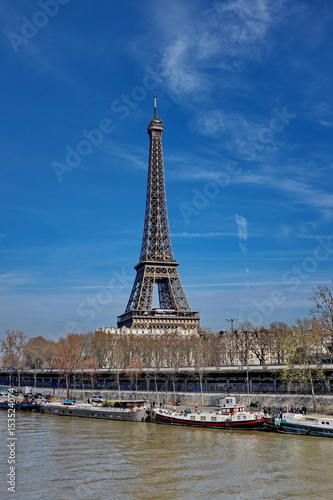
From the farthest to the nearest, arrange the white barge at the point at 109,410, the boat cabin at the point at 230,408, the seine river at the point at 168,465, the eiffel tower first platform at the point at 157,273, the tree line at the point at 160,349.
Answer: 1. the eiffel tower first platform at the point at 157,273
2. the tree line at the point at 160,349
3. the white barge at the point at 109,410
4. the boat cabin at the point at 230,408
5. the seine river at the point at 168,465

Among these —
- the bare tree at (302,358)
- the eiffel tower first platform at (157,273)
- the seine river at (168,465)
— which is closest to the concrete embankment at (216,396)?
the bare tree at (302,358)

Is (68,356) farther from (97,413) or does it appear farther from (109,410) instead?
(109,410)

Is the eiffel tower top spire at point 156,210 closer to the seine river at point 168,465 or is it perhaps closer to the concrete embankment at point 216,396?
the concrete embankment at point 216,396

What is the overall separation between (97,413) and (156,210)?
10483 cm

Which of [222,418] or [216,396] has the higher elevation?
[216,396]

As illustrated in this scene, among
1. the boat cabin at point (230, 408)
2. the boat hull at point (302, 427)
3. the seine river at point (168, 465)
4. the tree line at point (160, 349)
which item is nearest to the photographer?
the seine river at point (168, 465)

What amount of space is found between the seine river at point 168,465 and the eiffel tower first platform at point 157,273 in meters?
95.7

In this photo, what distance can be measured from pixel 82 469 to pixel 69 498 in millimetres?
7352

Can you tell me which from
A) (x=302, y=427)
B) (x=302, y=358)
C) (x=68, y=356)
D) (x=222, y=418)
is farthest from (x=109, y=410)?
(x=68, y=356)

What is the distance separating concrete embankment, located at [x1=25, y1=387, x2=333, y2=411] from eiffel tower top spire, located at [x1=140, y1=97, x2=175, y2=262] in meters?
66.2

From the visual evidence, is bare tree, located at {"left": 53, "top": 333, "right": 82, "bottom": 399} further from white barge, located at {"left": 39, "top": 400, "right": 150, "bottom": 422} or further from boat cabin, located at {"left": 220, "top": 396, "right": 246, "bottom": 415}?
boat cabin, located at {"left": 220, "top": 396, "right": 246, "bottom": 415}

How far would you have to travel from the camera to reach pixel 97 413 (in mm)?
71938

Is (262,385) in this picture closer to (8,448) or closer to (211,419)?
(211,419)

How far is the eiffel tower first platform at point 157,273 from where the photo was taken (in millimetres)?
153125
